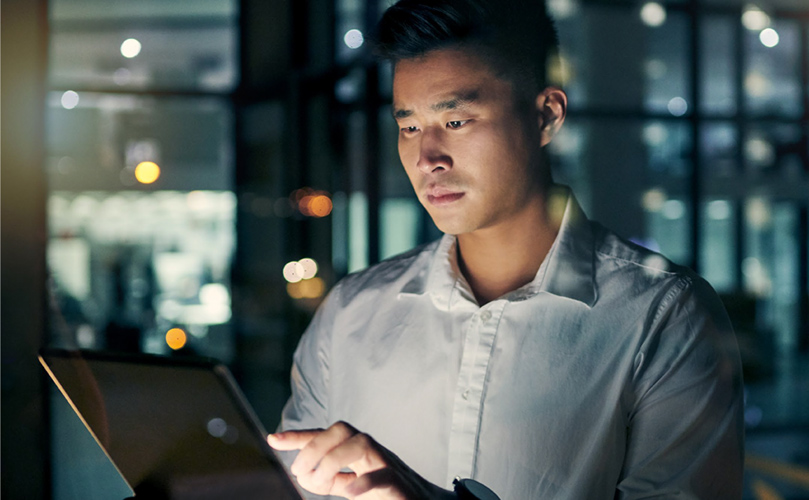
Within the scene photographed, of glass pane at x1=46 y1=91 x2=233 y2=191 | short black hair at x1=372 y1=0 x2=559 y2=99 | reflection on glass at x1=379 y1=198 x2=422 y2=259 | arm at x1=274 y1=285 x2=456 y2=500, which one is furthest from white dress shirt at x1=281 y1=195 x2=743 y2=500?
glass pane at x1=46 y1=91 x2=233 y2=191

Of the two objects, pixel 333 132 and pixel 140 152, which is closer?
pixel 333 132

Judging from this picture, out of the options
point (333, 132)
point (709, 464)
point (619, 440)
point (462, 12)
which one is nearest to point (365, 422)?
point (619, 440)

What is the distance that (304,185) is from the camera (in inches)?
152

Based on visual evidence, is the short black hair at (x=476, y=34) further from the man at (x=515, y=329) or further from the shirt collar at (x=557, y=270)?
the shirt collar at (x=557, y=270)

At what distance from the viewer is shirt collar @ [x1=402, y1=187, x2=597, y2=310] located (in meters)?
1.36

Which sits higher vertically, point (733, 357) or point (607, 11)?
point (607, 11)

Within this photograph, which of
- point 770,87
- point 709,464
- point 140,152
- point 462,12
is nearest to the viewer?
point 709,464

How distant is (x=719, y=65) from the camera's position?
18.1 feet

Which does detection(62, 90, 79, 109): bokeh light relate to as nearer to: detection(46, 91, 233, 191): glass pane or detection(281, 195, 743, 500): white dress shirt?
detection(46, 91, 233, 191): glass pane

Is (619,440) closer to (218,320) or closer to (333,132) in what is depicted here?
(333,132)

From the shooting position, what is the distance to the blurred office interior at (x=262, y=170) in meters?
2.69

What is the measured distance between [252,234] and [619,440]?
10.4 feet

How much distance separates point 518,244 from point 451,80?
0.36 metres

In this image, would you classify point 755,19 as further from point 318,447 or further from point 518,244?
point 318,447
